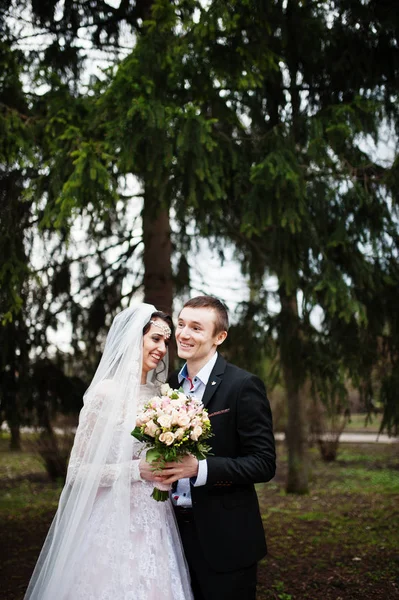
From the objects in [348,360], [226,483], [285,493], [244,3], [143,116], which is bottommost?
[285,493]

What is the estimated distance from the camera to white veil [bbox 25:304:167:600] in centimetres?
301

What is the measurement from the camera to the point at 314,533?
7.60 metres

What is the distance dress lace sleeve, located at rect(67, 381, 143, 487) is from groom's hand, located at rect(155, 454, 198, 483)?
31cm

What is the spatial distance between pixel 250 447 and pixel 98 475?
33.1 inches

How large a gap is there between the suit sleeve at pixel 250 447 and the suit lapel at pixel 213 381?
15 centimetres

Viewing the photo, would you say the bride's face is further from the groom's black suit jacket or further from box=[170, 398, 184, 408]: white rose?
box=[170, 398, 184, 408]: white rose

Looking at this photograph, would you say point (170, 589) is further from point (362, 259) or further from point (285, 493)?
point (285, 493)

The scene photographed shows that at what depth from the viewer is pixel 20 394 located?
274 inches

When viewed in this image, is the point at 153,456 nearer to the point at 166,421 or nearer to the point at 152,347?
the point at 166,421

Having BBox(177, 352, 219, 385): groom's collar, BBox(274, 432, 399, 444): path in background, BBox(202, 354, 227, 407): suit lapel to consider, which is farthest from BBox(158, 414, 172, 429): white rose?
BBox(274, 432, 399, 444): path in background

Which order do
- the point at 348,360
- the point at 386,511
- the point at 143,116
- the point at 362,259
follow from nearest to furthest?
the point at 143,116
the point at 362,259
the point at 348,360
the point at 386,511

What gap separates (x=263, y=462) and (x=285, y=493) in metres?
8.21

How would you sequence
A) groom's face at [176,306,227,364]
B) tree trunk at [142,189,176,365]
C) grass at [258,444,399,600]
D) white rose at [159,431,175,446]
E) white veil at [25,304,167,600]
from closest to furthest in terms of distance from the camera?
white rose at [159,431,175,446] < white veil at [25,304,167,600] < groom's face at [176,306,227,364] < grass at [258,444,399,600] < tree trunk at [142,189,176,365]

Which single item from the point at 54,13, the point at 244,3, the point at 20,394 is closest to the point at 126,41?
the point at 54,13
